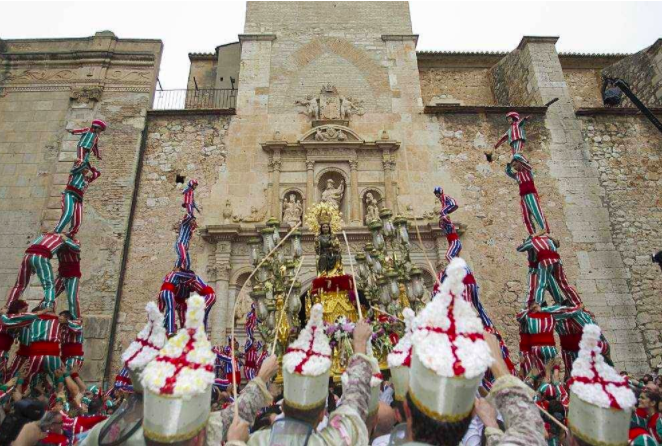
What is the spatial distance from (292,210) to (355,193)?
1.62 meters

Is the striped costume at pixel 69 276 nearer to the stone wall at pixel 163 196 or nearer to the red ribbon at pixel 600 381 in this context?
the stone wall at pixel 163 196

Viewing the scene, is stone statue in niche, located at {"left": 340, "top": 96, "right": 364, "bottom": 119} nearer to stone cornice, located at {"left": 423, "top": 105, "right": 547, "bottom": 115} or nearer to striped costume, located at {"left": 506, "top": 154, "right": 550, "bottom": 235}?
stone cornice, located at {"left": 423, "top": 105, "right": 547, "bottom": 115}

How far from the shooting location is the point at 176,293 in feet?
25.6

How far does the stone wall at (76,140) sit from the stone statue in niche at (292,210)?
370 cm

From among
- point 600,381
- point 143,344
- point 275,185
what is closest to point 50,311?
point 143,344

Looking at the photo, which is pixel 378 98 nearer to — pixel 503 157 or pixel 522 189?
pixel 503 157

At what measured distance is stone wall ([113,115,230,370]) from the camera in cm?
1031

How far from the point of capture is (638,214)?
37.3 feet

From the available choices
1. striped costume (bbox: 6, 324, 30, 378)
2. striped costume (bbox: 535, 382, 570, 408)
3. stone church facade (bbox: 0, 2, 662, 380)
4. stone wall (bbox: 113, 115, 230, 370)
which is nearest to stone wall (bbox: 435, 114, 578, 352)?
stone church facade (bbox: 0, 2, 662, 380)

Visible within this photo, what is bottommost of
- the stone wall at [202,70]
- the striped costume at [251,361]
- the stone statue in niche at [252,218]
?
the striped costume at [251,361]

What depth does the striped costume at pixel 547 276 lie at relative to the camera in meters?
6.41

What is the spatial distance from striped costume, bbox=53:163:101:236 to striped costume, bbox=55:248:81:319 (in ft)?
1.24

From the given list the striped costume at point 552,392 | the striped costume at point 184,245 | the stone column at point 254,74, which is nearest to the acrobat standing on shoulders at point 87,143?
the striped costume at point 184,245

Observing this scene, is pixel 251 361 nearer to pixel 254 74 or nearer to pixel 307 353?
pixel 307 353
